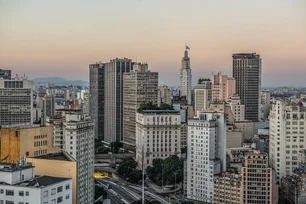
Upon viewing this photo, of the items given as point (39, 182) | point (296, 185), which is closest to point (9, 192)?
point (39, 182)

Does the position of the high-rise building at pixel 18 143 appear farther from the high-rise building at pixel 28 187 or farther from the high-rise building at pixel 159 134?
the high-rise building at pixel 159 134

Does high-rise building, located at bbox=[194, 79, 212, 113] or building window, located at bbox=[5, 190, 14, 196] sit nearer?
building window, located at bbox=[5, 190, 14, 196]

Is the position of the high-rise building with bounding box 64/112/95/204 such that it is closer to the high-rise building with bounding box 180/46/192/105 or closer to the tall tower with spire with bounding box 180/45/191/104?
the tall tower with spire with bounding box 180/45/191/104

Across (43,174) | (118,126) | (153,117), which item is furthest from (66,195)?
(118,126)

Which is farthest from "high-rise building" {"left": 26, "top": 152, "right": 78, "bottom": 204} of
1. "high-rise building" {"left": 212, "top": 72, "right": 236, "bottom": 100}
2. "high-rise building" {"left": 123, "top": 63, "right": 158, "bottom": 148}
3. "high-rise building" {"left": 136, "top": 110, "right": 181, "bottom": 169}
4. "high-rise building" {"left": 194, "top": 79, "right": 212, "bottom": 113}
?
"high-rise building" {"left": 194, "top": 79, "right": 212, "bottom": 113}

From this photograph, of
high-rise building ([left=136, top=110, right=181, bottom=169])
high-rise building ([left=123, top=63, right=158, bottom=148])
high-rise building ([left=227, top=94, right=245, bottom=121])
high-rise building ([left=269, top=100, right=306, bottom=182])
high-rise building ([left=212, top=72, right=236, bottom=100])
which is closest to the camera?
high-rise building ([left=269, top=100, right=306, bottom=182])

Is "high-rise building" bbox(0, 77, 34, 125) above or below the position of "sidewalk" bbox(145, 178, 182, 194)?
above

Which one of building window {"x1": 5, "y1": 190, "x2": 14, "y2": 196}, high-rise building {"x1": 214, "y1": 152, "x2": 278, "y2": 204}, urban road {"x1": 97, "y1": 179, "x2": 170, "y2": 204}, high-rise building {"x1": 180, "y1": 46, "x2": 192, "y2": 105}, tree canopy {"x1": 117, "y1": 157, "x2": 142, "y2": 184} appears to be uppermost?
high-rise building {"x1": 180, "y1": 46, "x2": 192, "y2": 105}
